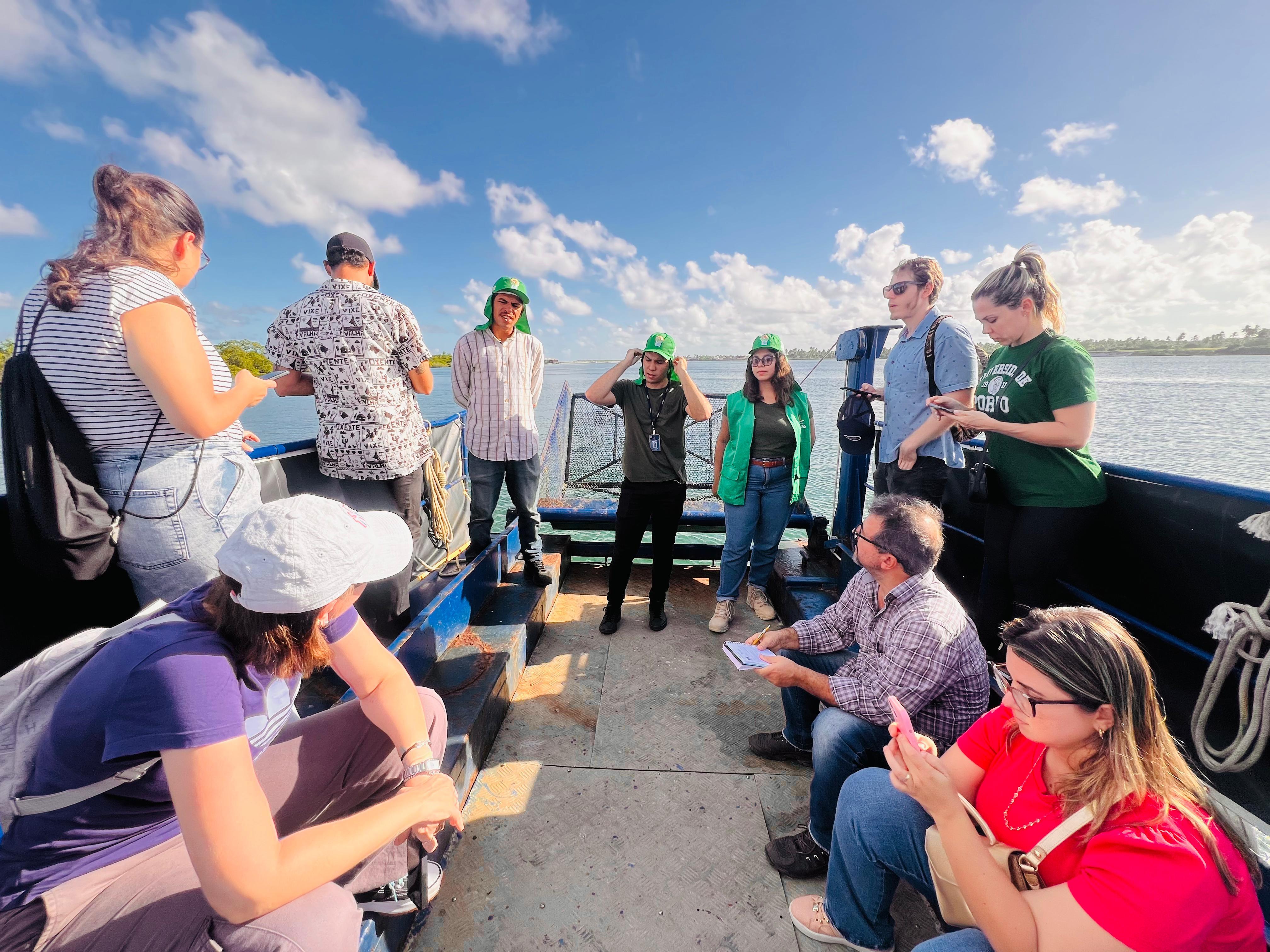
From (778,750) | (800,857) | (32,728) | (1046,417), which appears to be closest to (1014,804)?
(800,857)

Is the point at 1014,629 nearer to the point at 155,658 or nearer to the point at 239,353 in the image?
the point at 155,658

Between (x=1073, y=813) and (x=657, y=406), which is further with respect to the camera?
(x=657, y=406)

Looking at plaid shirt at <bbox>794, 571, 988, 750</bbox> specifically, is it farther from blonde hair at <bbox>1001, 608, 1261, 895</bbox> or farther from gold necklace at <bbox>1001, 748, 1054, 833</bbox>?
blonde hair at <bbox>1001, 608, 1261, 895</bbox>

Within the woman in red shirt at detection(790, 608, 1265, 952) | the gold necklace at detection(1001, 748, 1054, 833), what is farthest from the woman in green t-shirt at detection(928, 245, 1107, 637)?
the gold necklace at detection(1001, 748, 1054, 833)

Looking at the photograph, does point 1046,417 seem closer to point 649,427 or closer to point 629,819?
point 649,427

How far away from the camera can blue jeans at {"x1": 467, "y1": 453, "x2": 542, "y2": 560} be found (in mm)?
3016

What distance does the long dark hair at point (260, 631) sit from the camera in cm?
99

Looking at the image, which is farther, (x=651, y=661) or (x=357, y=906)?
(x=651, y=661)

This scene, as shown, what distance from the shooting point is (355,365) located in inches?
85.0

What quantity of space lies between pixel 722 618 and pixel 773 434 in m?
1.23

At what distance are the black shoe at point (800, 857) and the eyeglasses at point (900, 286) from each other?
2424 millimetres

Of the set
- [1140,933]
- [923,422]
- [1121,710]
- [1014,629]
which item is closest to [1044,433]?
[923,422]

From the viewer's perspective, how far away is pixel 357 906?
114 cm

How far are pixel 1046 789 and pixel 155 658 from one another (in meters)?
A: 1.85
